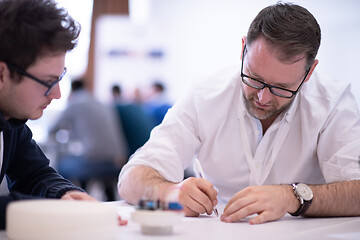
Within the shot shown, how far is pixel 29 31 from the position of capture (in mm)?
1161

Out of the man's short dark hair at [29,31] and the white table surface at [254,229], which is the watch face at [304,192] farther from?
the man's short dark hair at [29,31]

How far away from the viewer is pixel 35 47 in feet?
3.85

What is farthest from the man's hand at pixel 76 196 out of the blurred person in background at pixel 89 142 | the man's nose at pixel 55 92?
the blurred person in background at pixel 89 142

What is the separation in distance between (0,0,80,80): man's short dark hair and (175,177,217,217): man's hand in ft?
1.79

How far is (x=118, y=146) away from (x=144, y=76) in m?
2.34

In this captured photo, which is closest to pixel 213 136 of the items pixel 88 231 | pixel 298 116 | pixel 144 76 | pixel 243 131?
pixel 243 131

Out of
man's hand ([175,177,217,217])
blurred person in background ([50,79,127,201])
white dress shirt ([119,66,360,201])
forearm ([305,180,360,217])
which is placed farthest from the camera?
blurred person in background ([50,79,127,201])

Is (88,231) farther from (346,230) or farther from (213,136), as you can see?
(213,136)

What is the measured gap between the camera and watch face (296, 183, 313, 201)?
146cm

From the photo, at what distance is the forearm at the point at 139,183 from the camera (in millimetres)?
→ 1521

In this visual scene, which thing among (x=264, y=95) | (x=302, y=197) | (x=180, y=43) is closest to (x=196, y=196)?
(x=302, y=197)

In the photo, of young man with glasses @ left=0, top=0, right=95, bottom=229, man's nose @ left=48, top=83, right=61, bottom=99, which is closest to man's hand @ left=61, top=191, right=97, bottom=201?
young man with glasses @ left=0, top=0, right=95, bottom=229

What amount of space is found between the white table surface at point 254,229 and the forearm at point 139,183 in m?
0.09

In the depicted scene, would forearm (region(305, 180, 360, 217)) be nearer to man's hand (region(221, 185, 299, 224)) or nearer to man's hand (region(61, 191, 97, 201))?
man's hand (region(221, 185, 299, 224))
